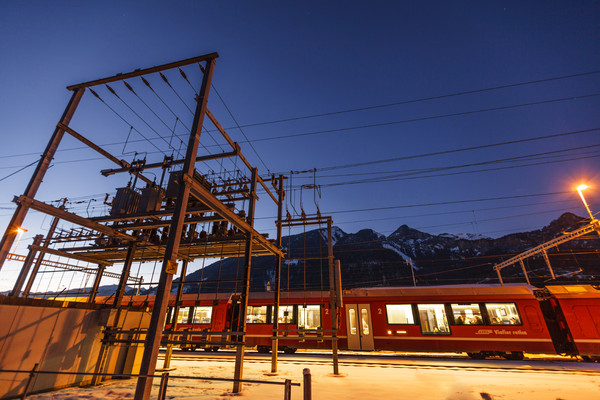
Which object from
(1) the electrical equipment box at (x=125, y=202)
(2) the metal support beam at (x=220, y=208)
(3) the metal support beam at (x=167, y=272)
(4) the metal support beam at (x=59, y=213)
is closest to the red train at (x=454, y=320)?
(2) the metal support beam at (x=220, y=208)

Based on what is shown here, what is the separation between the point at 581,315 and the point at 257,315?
16.8 meters

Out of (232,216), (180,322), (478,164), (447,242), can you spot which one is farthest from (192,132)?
(447,242)

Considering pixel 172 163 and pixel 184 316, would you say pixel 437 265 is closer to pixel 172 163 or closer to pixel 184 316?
pixel 184 316

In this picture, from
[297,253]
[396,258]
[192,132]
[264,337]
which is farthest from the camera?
[297,253]

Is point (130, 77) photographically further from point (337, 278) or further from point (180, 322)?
point (180, 322)

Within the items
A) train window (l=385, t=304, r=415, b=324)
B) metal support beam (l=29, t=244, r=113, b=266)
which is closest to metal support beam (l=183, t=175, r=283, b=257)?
metal support beam (l=29, t=244, r=113, b=266)

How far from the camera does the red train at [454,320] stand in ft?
41.5

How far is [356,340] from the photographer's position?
14734 millimetres

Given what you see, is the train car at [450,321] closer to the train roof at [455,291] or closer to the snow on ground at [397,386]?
the train roof at [455,291]

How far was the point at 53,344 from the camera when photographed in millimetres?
5617

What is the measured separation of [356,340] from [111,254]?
42.6ft

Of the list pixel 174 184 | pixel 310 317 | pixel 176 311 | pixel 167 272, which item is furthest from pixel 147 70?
pixel 310 317

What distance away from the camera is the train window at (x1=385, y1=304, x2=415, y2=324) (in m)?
14.4

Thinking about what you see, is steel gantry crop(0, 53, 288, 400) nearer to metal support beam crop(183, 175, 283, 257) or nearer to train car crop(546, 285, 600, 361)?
metal support beam crop(183, 175, 283, 257)
